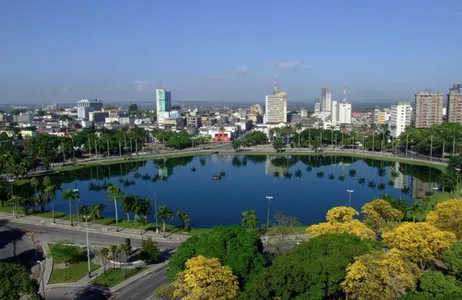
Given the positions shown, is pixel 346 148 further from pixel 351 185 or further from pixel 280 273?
pixel 280 273

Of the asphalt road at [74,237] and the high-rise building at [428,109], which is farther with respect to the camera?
the high-rise building at [428,109]

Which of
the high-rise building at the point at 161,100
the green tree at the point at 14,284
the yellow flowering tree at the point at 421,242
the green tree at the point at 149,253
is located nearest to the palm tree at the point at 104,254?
the green tree at the point at 149,253

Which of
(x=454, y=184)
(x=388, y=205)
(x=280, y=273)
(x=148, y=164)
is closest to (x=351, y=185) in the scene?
(x=454, y=184)

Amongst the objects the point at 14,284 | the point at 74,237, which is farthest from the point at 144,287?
the point at 74,237

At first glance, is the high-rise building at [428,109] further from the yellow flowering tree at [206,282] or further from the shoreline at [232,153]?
the yellow flowering tree at [206,282]

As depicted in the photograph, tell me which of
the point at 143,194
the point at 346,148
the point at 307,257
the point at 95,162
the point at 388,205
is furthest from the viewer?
the point at 346,148

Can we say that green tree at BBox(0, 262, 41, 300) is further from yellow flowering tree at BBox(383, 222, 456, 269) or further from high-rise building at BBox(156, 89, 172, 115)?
A: high-rise building at BBox(156, 89, 172, 115)
